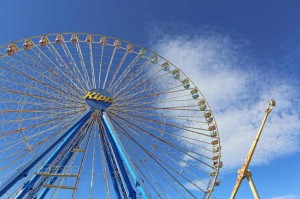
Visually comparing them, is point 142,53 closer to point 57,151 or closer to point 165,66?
point 165,66

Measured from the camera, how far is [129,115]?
25.4 m

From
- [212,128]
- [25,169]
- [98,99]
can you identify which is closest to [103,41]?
[98,99]

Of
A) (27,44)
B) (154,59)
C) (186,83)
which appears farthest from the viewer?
(186,83)

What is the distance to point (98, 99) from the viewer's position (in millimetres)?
24250

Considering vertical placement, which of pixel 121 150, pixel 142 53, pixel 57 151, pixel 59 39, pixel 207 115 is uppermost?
pixel 142 53

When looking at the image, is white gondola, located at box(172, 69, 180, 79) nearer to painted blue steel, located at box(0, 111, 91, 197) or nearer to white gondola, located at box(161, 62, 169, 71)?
white gondola, located at box(161, 62, 169, 71)

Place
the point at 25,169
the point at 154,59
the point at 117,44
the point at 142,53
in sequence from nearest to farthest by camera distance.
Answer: the point at 25,169 < the point at 142,53 < the point at 117,44 < the point at 154,59

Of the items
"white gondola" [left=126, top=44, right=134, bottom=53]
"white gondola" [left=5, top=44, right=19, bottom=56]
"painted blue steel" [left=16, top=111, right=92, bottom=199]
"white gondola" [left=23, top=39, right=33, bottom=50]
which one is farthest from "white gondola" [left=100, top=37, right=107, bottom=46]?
"white gondola" [left=5, top=44, right=19, bottom=56]

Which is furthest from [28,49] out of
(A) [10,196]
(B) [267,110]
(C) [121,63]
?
(B) [267,110]

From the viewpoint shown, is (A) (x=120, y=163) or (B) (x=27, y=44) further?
(B) (x=27, y=44)

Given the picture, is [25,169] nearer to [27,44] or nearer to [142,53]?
[27,44]

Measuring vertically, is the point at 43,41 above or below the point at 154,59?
below

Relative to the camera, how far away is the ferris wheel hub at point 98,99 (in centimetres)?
2411

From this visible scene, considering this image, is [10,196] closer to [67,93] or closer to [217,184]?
[67,93]
